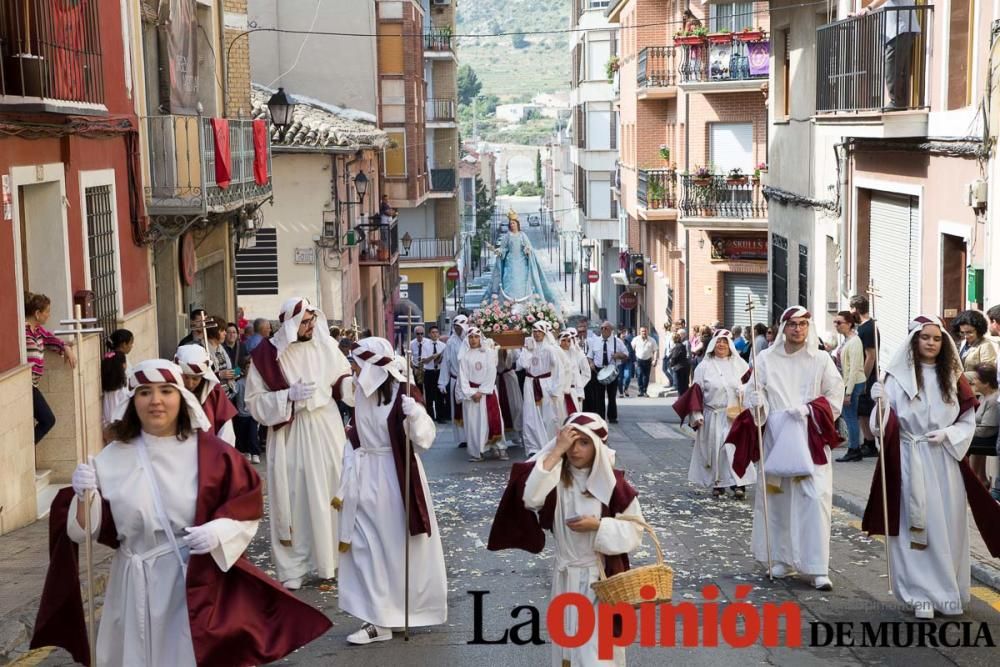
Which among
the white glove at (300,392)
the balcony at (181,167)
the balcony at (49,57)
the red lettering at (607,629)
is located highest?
the balcony at (49,57)

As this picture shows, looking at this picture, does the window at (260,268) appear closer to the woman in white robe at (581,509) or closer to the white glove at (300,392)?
the white glove at (300,392)

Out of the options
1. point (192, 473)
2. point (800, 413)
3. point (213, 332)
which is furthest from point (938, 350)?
point (213, 332)

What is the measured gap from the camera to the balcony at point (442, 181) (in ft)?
184

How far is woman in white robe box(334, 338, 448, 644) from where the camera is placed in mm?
9039

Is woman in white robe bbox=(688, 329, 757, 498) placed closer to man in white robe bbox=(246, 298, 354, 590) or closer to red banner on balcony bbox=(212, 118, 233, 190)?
man in white robe bbox=(246, 298, 354, 590)

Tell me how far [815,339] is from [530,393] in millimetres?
9191

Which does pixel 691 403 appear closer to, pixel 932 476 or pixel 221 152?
pixel 932 476

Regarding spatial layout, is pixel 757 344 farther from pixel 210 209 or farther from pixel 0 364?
pixel 0 364

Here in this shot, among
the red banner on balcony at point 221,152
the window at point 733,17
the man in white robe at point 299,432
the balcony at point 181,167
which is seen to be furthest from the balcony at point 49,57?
the window at point 733,17

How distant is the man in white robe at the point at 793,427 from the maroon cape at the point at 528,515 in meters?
3.32

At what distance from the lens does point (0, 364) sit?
12305mm

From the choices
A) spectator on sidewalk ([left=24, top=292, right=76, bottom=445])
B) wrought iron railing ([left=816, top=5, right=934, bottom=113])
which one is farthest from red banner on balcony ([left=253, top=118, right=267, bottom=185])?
spectator on sidewalk ([left=24, top=292, right=76, bottom=445])

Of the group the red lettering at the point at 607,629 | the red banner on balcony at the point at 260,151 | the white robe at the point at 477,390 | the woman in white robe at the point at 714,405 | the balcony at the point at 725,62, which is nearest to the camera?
the red lettering at the point at 607,629

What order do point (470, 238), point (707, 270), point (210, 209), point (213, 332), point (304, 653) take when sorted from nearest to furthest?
point (304, 653)
point (213, 332)
point (210, 209)
point (707, 270)
point (470, 238)
